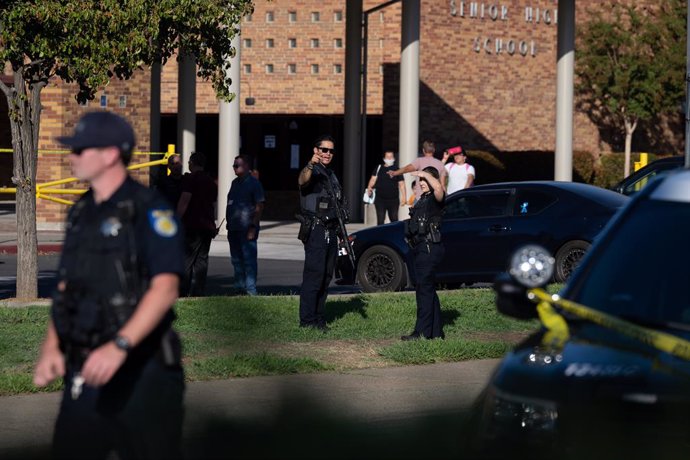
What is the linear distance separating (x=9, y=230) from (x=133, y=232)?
81.4 ft

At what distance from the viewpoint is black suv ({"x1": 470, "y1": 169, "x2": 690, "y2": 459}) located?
4.59 metres

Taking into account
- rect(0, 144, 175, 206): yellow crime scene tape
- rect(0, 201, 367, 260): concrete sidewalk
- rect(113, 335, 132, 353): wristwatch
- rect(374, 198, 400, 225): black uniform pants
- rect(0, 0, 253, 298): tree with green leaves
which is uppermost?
rect(0, 0, 253, 298): tree with green leaves

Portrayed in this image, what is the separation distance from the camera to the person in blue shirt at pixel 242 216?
17.3 metres

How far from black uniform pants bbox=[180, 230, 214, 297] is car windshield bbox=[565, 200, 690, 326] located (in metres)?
10.9

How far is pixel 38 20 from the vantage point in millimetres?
14125

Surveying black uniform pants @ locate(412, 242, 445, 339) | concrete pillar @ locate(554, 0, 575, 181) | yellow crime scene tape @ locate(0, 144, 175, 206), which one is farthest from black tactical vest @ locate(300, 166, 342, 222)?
concrete pillar @ locate(554, 0, 575, 181)

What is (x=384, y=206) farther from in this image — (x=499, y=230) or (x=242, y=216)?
(x=242, y=216)

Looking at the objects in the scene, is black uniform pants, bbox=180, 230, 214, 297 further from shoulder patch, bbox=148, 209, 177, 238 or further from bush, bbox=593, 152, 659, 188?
bush, bbox=593, 152, 659, 188

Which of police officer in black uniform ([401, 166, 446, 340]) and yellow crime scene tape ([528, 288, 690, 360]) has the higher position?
yellow crime scene tape ([528, 288, 690, 360])

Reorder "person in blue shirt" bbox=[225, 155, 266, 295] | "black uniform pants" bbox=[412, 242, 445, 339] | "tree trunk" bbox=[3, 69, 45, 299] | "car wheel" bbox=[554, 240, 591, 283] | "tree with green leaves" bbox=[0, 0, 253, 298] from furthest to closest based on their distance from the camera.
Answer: "car wheel" bbox=[554, 240, 591, 283], "person in blue shirt" bbox=[225, 155, 266, 295], "tree trunk" bbox=[3, 69, 45, 299], "tree with green leaves" bbox=[0, 0, 253, 298], "black uniform pants" bbox=[412, 242, 445, 339]

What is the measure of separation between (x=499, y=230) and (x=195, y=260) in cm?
378

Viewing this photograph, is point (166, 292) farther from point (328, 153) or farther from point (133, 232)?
point (328, 153)

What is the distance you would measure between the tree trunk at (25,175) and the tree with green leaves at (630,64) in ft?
92.8

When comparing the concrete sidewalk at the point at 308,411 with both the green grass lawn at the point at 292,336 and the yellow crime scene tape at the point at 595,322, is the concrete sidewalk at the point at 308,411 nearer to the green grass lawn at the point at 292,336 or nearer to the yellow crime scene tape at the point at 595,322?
the green grass lawn at the point at 292,336
